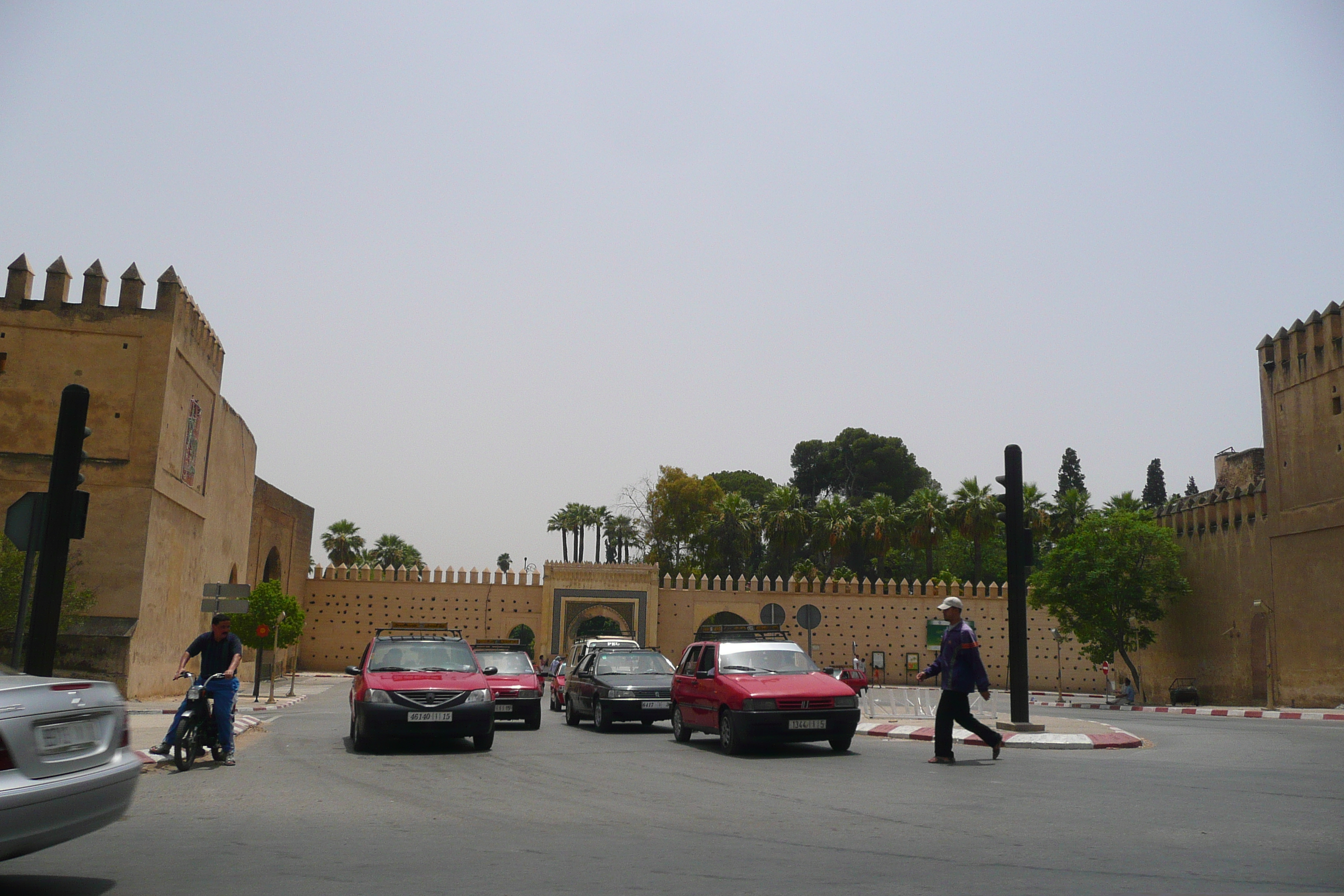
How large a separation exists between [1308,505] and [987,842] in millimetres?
28840

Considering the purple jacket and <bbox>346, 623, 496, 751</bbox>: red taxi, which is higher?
the purple jacket

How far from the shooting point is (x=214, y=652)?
10930 millimetres

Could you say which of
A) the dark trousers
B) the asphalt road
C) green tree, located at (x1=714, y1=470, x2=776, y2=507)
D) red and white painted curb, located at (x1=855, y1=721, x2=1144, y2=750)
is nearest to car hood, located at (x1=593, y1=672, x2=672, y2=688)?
red and white painted curb, located at (x1=855, y1=721, x2=1144, y2=750)

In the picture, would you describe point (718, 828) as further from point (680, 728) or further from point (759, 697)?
point (680, 728)

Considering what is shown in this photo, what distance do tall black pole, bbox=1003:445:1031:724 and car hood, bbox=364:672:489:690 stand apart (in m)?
7.21

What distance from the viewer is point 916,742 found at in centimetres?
1485

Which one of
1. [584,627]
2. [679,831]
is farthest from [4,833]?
[584,627]

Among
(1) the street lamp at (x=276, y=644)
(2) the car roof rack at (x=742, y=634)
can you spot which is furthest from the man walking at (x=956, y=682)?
(1) the street lamp at (x=276, y=644)

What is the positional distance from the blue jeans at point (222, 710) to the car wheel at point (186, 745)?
6cm

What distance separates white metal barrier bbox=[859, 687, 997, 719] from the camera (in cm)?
1920

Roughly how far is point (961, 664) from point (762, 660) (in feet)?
10.7

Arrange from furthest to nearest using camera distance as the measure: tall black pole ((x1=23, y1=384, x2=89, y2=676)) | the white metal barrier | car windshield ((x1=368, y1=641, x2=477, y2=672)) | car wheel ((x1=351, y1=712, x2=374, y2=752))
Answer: the white metal barrier → car windshield ((x1=368, y1=641, x2=477, y2=672)) → car wheel ((x1=351, y1=712, x2=374, y2=752)) → tall black pole ((x1=23, y1=384, x2=89, y2=676))

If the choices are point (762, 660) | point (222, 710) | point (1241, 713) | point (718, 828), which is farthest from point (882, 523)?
point (718, 828)

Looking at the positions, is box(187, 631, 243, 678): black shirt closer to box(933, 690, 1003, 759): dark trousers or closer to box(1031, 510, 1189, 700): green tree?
box(933, 690, 1003, 759): dark trousers
